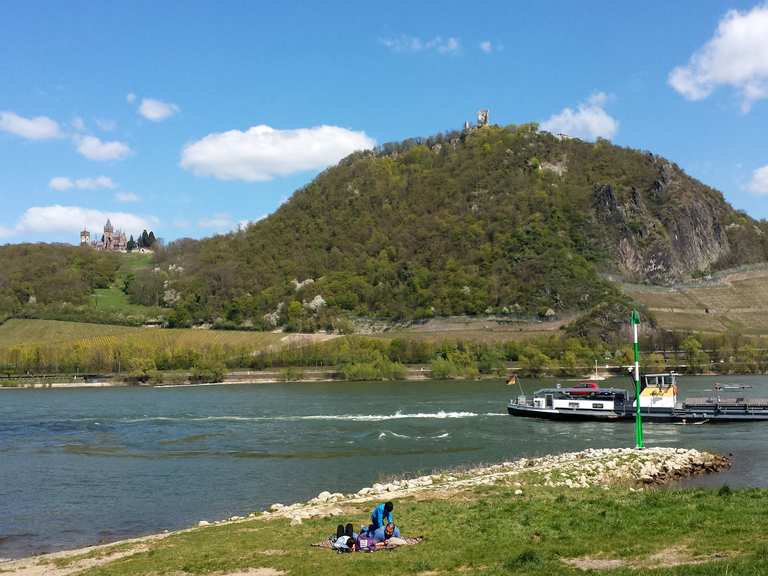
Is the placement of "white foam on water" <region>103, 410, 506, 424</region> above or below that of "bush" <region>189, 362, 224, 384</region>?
below

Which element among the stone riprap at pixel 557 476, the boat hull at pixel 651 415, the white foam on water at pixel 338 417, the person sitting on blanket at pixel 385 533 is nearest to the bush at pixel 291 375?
the white foam on water at pixel 338 417

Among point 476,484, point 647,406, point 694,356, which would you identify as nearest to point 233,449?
point 476,484

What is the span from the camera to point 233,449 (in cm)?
5981

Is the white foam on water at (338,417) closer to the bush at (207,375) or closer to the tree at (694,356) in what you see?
the bush at (207,375)

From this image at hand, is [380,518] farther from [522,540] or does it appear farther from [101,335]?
[101,335]

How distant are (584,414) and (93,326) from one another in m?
146

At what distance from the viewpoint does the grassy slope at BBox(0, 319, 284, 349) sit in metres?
179

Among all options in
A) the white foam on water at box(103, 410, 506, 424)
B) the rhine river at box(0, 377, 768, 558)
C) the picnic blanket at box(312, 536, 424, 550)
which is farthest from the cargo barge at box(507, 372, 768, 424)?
the picnic blanket at box(312, 536, 424, 550)

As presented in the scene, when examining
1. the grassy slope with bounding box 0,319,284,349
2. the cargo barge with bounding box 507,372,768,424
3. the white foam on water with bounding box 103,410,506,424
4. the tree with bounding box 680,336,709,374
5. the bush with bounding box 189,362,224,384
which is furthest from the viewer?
the grassy slope with bounding box 0,319,284,349

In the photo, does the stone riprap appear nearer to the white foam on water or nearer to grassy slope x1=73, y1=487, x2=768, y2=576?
grassy slope x1=73, y1=487, x2=768, y2=576

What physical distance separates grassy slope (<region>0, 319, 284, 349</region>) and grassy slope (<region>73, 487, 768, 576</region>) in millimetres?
150623

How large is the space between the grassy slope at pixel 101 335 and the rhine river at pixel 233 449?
74797 millimetres

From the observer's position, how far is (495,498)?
2814cm

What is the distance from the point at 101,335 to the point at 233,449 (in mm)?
133350
